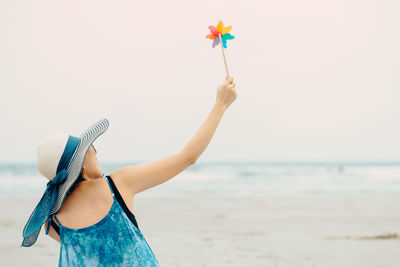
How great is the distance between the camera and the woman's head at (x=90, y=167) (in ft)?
5.13

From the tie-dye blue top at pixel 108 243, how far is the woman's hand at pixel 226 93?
501 millimetres

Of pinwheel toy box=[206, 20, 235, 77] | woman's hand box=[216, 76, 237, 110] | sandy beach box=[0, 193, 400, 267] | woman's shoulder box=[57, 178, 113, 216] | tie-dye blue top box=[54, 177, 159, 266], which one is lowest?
sandy beach box=[0, 193, 400, 267]

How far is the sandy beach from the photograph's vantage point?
4.77 m

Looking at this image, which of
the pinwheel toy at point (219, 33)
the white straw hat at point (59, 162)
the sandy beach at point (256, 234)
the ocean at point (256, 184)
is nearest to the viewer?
the white straw hat at point (59, 162)

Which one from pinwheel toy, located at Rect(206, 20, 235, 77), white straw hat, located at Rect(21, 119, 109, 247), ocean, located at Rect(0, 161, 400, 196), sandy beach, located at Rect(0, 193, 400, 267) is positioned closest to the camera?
white straw hat, located at Rect(21, 119, 109, 247)

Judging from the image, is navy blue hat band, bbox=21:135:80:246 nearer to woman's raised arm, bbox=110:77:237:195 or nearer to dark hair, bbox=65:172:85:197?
dark hair, bbox=65:172:85:197

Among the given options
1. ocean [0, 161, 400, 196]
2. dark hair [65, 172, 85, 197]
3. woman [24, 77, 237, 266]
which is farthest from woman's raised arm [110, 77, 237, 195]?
ocean [0, 161, 400, 196]

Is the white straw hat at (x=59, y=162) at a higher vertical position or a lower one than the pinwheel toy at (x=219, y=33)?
lower

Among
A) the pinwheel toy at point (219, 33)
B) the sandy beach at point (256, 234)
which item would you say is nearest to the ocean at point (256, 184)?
the sandy beach at point (256, 234)

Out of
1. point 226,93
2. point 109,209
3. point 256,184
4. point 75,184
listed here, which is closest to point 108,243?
point 109,209

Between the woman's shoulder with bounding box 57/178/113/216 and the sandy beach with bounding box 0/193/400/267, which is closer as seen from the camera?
the woman's shoulder with bounding box 57/178/113/216

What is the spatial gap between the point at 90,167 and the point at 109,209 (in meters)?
0.17

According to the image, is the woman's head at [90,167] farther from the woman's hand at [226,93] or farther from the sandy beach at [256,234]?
the sandy beach at [256,234]

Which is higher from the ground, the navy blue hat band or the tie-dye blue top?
the navy blue hat band
